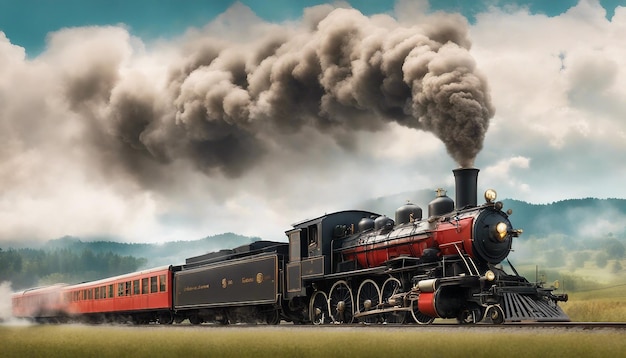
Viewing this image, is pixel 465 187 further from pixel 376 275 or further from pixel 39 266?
pixel 39 266

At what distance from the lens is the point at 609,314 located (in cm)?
1620

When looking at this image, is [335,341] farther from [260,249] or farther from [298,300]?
[260,249]

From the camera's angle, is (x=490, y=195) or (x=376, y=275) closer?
(x=490, y=195)

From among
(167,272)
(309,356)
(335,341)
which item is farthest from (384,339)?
(167,272)

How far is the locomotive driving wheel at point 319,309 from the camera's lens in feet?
52.8

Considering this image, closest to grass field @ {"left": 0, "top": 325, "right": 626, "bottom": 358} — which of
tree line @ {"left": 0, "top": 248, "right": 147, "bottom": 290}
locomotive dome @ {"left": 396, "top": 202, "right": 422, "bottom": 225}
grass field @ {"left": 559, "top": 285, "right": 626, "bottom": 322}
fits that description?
locomotive dome @ {"left": 396, "top": 202, "right": 422, "bottom": 225}

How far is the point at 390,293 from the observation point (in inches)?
551

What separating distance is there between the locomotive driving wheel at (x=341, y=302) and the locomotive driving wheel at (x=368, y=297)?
0.21 metres

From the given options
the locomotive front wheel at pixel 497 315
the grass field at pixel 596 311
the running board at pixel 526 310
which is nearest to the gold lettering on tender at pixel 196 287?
the grass field at pixel 596 311

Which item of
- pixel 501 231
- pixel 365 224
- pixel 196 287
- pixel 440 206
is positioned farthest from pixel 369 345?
pixel 196 287

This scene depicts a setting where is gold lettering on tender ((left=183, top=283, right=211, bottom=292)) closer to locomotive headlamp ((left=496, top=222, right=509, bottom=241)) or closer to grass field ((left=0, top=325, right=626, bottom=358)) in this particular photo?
grass field ((left=0, top=325, right=626, bottom=358))

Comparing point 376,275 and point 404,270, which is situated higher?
point 404,270

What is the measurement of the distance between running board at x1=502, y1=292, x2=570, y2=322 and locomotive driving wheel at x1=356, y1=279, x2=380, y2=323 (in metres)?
2.93

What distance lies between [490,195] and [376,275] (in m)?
2.82
